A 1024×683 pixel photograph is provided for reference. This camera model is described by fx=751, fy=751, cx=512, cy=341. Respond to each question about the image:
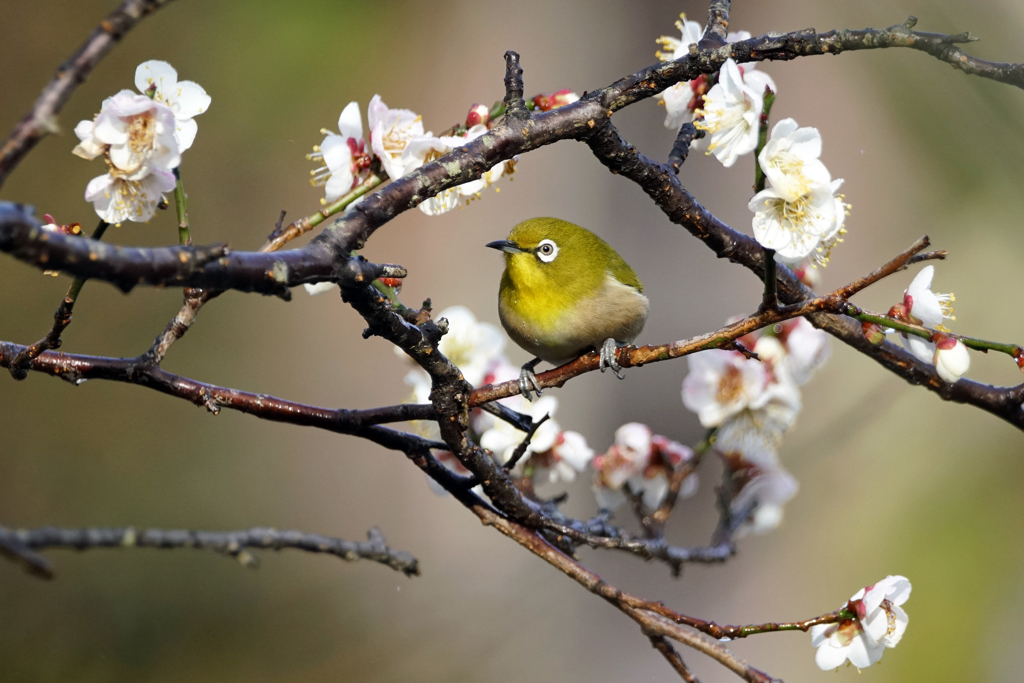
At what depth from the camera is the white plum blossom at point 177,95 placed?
599 mm

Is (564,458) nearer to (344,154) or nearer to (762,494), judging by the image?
(762,494)

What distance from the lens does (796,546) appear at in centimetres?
235

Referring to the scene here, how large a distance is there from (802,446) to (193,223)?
71.7 inches

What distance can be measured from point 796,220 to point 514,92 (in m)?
0.23

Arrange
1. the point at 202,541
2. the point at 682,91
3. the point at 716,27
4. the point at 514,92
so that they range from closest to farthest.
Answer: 1. the point at 202,541
2. the point at 514,92
3. the point at 716,27
4. the point at 682,91

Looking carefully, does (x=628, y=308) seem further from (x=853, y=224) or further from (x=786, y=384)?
(x=853, y=224)

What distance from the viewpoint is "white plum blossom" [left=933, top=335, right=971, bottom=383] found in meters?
0.59

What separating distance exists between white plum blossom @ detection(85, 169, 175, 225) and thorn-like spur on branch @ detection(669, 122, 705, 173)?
435 millimetres

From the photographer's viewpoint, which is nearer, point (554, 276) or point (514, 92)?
point (514, 92)

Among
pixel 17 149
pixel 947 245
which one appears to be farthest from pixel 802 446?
pixel 17 149

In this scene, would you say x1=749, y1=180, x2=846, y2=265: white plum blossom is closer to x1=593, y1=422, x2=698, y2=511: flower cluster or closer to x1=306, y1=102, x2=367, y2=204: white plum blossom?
x1=306, y1=102, x2=367, y2=204: white plum blossom

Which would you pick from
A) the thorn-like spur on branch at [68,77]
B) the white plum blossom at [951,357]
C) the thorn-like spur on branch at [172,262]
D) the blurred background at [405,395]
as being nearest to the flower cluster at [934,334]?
the white plum blossom at [951,357]

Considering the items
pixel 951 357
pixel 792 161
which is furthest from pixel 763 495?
pixel 792 161

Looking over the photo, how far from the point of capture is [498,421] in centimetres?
101
